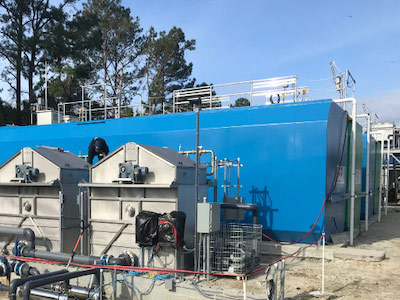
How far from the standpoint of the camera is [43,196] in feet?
26.4

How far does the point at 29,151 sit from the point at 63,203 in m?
1.54

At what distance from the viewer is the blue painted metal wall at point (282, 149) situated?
8.82 metres

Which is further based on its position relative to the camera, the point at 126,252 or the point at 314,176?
the point at 314,176

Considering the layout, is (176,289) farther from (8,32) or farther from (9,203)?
(8,32)

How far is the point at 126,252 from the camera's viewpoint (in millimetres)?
6926

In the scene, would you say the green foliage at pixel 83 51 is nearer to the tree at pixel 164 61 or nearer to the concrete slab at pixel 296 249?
the tree at pixel 164 61

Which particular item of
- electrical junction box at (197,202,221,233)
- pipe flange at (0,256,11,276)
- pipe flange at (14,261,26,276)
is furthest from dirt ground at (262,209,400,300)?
pipe flange at (0,256,11,276)

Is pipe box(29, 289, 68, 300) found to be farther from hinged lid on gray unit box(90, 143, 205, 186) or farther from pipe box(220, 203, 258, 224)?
pipe box(220, 203, 258, 224)

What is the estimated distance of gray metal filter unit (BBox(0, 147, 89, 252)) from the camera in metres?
7.88

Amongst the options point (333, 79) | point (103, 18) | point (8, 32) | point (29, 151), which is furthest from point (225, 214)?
point (103, 18)

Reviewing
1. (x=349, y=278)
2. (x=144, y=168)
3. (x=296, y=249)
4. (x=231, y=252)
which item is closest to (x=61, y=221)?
(x=144, y=168)

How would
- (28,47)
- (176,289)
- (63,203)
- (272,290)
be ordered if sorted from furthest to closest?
(28,47), (63,203), (176,289), (272,290)

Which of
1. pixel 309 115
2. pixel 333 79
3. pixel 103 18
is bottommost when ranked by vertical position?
pixel 309 115

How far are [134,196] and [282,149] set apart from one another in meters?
4.25
